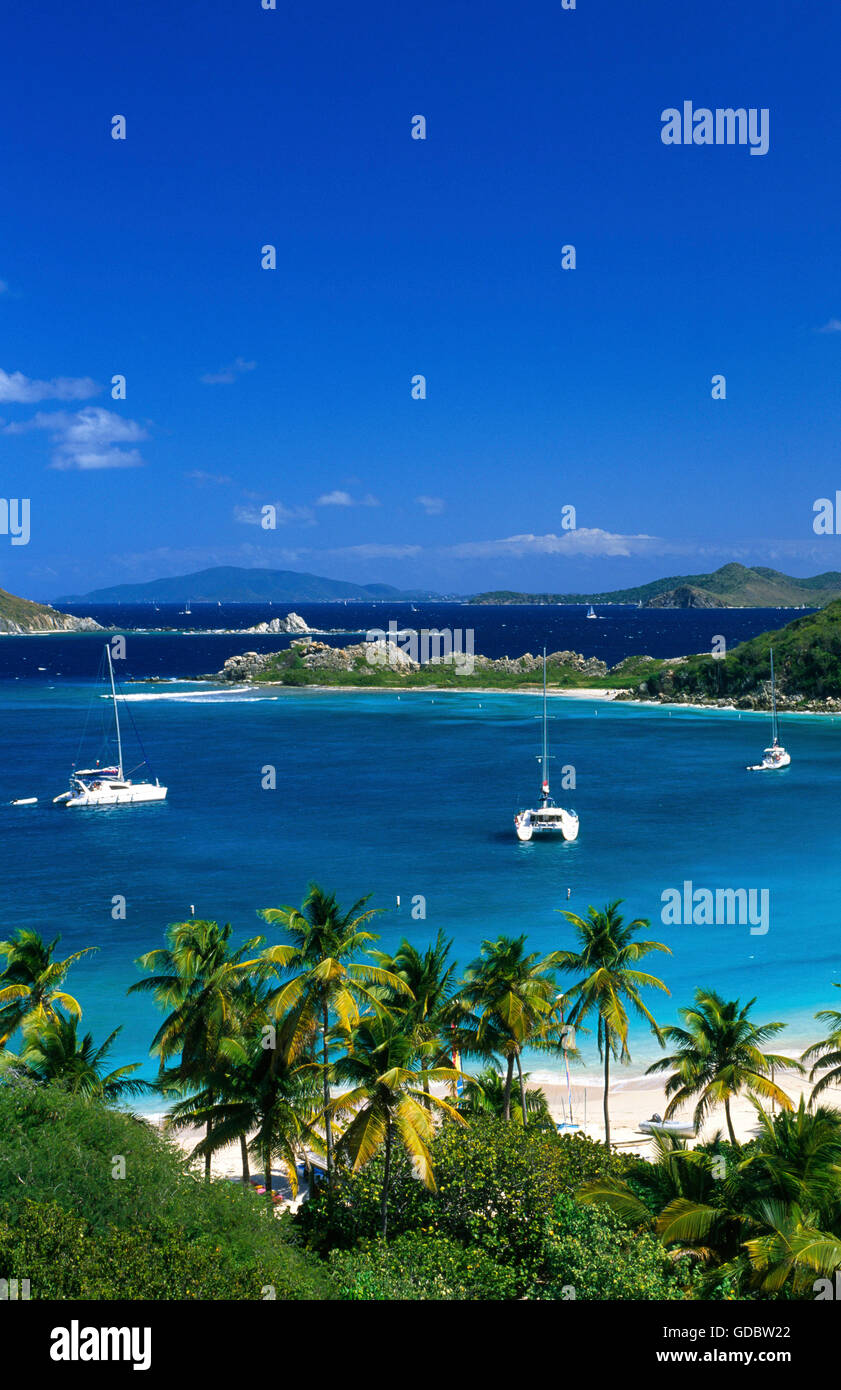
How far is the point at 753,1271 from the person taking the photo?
1716cm

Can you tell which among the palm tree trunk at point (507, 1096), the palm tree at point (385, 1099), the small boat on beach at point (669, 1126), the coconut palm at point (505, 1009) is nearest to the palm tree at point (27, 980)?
the palm tree at point (385, 1099)

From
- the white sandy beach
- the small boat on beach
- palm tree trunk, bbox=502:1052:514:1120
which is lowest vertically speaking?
the white sandy beach

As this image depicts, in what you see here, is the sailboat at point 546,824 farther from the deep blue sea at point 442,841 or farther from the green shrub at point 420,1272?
the green shrub at point 420,1272

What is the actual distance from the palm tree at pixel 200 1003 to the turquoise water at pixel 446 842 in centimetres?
1096

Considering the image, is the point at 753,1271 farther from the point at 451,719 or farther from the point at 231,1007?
the point at 451,719

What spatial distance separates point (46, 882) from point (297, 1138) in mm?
40306

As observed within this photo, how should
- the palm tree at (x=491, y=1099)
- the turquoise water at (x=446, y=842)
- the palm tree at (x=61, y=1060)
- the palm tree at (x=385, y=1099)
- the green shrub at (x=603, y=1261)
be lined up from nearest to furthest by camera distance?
1. the green shrub at (x=603, y=1261)
2. the palm tree at (x=385, y=1099)
3. the palm tree at (x=61, y=1060)
4. the palm tree at (x=491, y=1099)
5. the turquoise water at (x=446, y=842)

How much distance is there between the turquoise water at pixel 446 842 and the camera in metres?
46.6

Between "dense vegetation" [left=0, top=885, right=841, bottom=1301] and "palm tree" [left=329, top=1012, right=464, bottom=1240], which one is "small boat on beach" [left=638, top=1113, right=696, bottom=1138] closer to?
"dense vegetation" [left=0, top=885, right=841, bottom=1301]

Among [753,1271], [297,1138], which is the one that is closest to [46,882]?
[297,1138]

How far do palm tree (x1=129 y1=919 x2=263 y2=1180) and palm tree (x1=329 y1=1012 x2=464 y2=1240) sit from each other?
4543 millimetres

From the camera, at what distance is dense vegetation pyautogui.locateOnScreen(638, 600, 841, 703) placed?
135m

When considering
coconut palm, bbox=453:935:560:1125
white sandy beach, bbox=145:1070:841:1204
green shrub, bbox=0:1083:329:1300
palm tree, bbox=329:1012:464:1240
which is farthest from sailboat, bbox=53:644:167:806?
palm tree, bbox=329:1012:464:1240

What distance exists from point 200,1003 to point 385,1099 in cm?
775
